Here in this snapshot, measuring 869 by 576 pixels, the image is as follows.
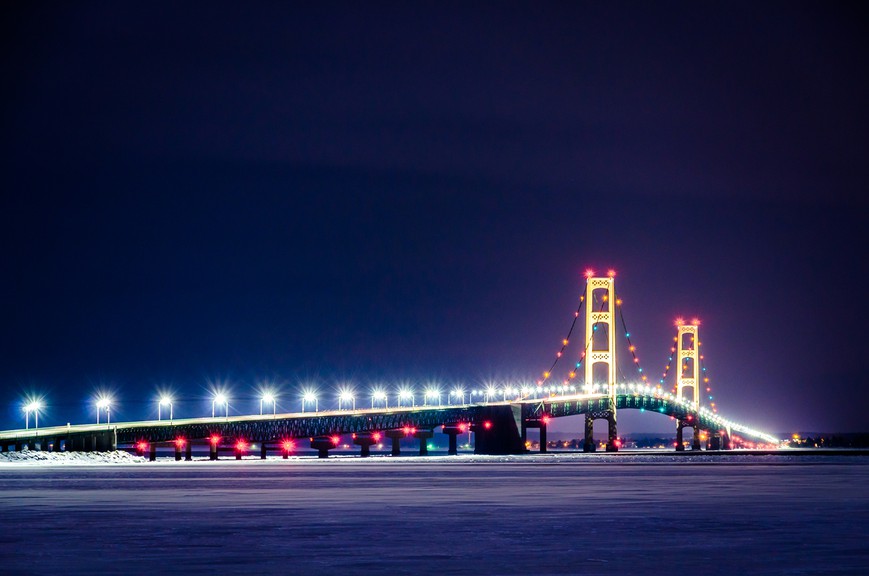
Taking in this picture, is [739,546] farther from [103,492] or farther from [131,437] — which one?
[131,437]

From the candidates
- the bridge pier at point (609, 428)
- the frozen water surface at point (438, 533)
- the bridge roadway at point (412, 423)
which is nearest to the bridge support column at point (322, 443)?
the bridge roadway at point (412, 423)

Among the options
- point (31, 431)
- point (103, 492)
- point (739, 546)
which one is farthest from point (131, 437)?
point (739, 546)

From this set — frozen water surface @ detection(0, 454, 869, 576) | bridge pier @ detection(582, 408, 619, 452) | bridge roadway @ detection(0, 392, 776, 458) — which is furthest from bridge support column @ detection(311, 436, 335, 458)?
frozen water surface @ detection(0, 454, 869, 576)

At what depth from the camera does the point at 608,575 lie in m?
16.8

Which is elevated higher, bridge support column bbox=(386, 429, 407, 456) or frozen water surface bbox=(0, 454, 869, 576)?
frozen water surface bbox=(0, 454, 869, 576)

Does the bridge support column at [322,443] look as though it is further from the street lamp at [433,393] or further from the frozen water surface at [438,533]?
the frozen water surface at [438,533]

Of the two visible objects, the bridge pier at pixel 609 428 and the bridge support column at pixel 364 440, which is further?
the bridge support column at pixel 364 440

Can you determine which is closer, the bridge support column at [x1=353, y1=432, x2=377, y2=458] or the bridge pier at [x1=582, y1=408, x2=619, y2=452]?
the bridge pier at [x1=582, y1=408, x2=619, y2=452]

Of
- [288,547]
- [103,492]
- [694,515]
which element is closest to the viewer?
[288,547]

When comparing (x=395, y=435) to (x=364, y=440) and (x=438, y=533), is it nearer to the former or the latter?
(x=364, y=440)

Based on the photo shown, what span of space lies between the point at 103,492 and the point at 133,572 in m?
24.6

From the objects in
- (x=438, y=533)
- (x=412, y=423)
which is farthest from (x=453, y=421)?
(x=438, y=533)

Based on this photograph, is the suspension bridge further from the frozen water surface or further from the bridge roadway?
the frozen water surface

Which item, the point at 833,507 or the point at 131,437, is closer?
the point at 833,507
